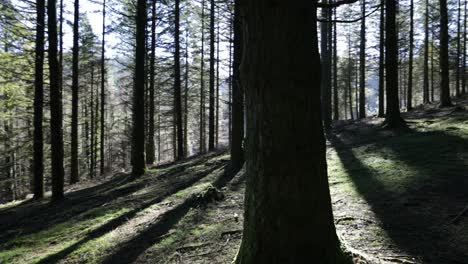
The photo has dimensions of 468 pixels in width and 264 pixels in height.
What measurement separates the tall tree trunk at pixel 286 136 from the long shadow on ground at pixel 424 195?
138 centimetres

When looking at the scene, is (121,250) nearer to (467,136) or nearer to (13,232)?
(13,232)

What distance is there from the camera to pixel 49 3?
8.98m

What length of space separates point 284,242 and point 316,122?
1027 mm

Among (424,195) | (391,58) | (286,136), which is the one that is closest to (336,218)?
(424,195)

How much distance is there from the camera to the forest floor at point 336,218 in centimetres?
331

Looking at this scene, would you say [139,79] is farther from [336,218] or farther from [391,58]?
[391,58]

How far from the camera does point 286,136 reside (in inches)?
90.7

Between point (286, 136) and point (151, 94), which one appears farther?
point (151, 94)

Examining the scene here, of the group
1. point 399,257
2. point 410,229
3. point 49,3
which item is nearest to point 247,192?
point 399,257

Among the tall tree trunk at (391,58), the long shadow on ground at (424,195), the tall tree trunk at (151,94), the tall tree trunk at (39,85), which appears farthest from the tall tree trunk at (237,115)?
the tall tree trunk at (151,94)

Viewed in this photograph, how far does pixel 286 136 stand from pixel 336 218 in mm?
2483

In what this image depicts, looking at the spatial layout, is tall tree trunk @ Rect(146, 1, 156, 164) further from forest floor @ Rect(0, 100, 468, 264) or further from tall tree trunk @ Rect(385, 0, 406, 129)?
tall tree trunk @ Rect(385, 0, 406, 129)

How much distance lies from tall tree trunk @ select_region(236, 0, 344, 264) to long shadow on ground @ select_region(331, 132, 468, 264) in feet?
4.52

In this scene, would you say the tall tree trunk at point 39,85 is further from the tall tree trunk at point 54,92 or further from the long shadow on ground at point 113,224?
the long shadow on ground at point 113,224
